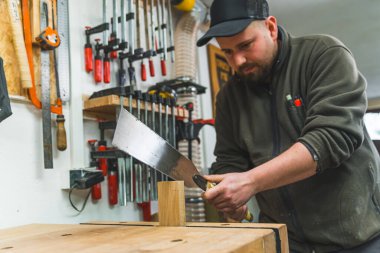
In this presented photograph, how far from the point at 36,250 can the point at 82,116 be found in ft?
3.41

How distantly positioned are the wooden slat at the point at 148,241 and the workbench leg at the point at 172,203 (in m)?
0.04

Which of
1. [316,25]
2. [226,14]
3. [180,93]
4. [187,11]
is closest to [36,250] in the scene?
[226,14]

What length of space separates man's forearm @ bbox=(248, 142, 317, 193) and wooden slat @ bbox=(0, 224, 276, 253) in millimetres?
210

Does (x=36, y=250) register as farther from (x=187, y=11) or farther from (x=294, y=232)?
(x=187, y=11)

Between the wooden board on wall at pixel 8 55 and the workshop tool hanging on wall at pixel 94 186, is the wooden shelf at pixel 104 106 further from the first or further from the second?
the wooden board on wall at pixel 8 55

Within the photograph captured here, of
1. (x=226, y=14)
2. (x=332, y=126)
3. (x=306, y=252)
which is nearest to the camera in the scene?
(x=332, y=126)

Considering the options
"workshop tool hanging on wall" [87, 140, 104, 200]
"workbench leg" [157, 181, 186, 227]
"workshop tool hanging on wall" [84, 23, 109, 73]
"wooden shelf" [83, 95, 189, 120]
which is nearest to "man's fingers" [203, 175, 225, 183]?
"workbench leg" [157, 181, 186, 227]

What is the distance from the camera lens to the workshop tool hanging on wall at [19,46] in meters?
1.36

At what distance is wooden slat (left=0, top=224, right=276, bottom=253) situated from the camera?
0.63 meters

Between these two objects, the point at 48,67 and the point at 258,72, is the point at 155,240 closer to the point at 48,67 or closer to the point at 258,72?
the point at 258,72

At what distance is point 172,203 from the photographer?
927 millimetres

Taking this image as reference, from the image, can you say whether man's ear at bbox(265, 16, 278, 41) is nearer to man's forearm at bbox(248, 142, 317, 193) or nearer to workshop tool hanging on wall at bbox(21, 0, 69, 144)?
man's forearm at bbox(248, 142, 317, 193)

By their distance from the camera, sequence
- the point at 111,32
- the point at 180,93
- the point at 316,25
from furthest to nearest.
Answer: the point at 316,25, the point at 180,93, the point at 111,32

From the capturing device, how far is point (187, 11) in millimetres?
2600
